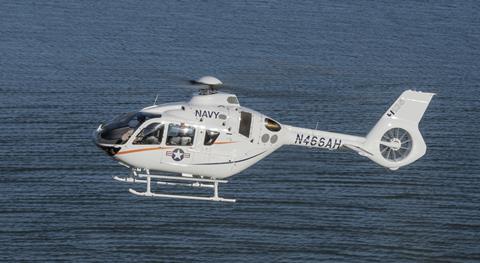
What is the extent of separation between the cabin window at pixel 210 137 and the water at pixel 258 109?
7.51ft

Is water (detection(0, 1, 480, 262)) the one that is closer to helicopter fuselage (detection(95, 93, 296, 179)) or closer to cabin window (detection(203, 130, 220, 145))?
helicopter fuselage (detection(95, 93, 296, 179))

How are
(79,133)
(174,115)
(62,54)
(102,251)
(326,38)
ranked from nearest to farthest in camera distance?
(174,115), (102,251), (79,133), (62,54), (326,38)

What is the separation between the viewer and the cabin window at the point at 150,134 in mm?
47406

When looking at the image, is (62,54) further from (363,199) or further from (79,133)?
(363,199)

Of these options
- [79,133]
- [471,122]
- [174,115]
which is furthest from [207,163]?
[471,122]

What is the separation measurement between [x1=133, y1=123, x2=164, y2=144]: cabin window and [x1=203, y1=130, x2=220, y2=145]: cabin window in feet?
6.37

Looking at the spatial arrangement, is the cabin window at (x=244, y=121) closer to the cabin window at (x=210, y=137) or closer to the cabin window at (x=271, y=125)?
the cabin window at (x=271, y=125)

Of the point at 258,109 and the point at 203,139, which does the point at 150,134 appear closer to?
the point at 203,139

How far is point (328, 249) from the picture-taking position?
6100 centimetres

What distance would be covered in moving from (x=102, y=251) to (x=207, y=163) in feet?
43.7

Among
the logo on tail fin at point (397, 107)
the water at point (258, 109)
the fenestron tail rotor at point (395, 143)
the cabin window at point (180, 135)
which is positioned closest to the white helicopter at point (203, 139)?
the cabin window at point (180, 135)

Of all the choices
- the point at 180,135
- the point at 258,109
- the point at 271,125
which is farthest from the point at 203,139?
the point at 258,109

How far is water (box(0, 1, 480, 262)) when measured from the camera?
61250 millimetres

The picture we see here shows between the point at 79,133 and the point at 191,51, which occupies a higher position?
the point at 191,51
